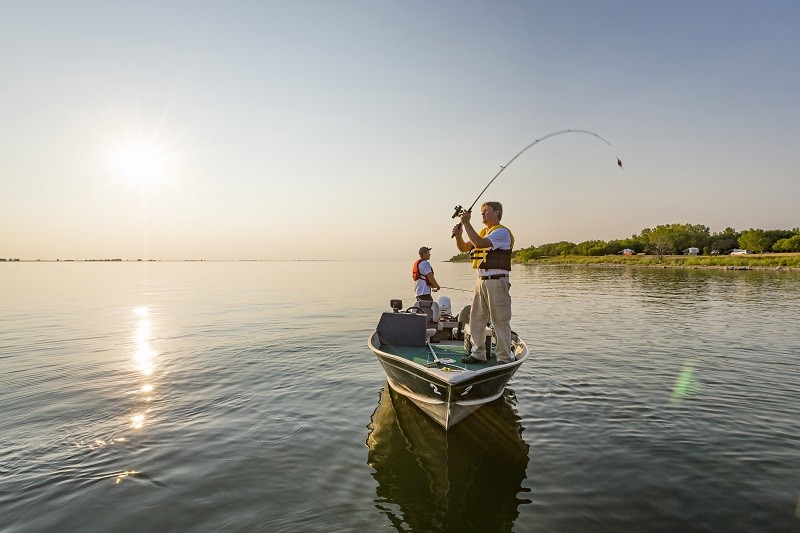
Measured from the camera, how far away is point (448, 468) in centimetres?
678

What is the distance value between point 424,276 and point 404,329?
2772 millimetres

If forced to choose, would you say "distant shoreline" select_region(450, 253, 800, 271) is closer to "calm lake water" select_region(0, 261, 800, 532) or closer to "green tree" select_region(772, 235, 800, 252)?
"green tree" select_region(772, 235, 800, 252)

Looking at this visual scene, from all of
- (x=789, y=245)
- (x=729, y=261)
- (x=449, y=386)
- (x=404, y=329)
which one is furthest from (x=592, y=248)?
(x=449, y=386)

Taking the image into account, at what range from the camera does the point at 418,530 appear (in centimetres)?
523

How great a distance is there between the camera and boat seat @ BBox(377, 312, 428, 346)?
10336 mm

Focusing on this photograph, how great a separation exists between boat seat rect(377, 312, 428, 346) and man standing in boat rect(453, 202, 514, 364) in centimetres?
193

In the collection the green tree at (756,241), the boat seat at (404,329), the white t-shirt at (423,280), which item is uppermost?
the green tree at (756,241)

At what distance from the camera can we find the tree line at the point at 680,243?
10658 centimetres

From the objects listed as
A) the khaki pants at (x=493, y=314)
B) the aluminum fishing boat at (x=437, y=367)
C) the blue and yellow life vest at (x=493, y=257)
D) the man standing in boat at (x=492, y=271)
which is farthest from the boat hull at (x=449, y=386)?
the blue and yellow life vest at (x=493, y=257)

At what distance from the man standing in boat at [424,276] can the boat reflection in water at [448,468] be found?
406 cm

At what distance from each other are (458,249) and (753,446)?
19.7ft

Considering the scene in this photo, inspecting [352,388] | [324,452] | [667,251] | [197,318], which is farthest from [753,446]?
[667,251]

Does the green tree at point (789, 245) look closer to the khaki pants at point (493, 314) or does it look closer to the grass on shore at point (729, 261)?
the grass on shore at point (729, 261)

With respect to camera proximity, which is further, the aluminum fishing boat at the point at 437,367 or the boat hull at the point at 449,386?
the aluminum fishing boat at the point at 437,367
